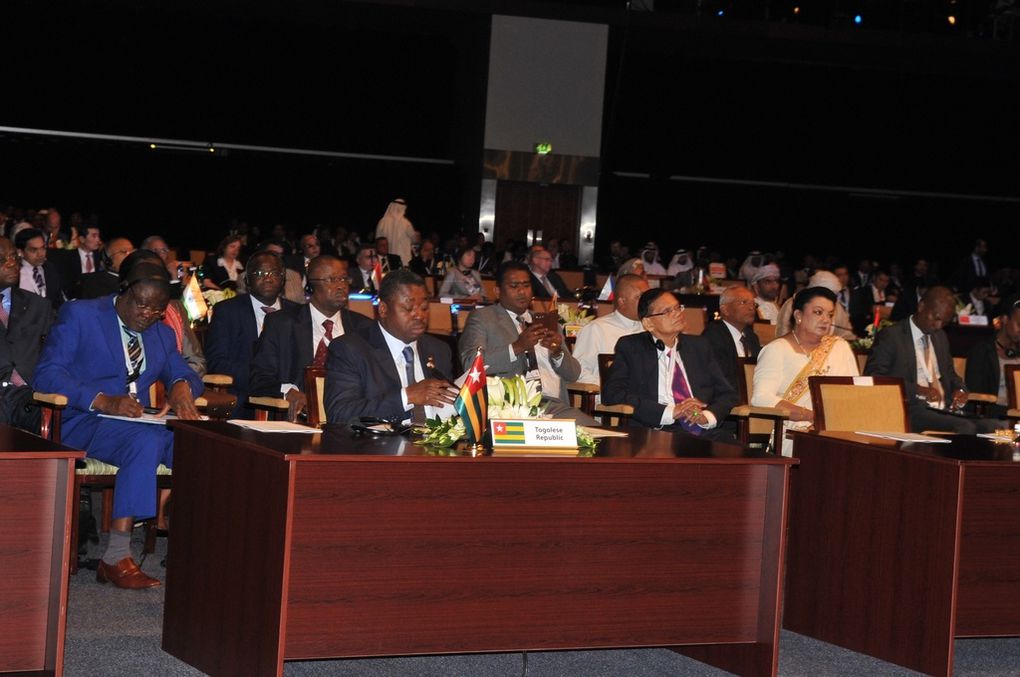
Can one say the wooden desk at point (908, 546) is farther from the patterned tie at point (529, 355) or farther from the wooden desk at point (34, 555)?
the wooden desk at point (34, 555)

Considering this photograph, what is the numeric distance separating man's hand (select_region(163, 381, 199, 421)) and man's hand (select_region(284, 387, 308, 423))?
0.47m

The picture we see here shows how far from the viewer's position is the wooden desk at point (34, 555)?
3473 millimetres

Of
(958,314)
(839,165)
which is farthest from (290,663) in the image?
(839,165)

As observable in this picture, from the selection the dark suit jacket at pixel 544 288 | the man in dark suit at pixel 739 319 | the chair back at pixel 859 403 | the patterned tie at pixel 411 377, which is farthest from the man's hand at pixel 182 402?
the dark suit jacket at pixel 544 288

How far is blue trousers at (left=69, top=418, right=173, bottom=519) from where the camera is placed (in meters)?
5.13

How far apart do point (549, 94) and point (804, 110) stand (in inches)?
201

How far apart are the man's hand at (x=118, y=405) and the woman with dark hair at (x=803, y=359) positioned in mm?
2796

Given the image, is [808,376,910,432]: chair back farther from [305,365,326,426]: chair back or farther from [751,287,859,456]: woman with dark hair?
[305,365,326,426]: chair back

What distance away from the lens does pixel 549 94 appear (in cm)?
2036

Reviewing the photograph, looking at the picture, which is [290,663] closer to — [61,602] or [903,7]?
[61,602]

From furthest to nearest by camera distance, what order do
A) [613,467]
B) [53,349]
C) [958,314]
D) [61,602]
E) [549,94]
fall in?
[549,94] < [958,314] < [53,349] < [613,467] < [61,602]

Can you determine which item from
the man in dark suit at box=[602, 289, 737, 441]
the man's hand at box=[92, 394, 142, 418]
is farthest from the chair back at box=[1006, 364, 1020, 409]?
the man's hand at box=[92, 394, 142, 418]

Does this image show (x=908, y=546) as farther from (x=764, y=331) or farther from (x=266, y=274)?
(x=764, y=331)

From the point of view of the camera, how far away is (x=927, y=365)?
741 centimetres
